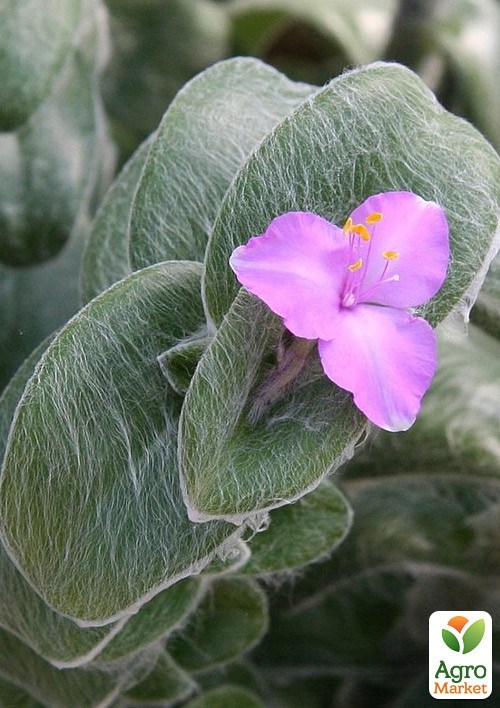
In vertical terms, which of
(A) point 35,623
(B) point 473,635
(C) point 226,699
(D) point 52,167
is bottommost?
(C) point 226,699

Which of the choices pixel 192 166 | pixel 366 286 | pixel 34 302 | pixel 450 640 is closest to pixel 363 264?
pixel 366 286

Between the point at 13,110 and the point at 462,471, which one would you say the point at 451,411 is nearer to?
the point at 462,471

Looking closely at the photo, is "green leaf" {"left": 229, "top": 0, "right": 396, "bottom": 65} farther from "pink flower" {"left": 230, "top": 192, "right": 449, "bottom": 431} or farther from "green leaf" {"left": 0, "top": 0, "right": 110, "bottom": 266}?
"pink flower" {"left": 230, "top": 192, "right": 449, "bottom": 431}

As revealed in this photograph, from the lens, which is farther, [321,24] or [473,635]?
[321,24]

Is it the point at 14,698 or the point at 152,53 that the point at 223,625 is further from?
the point at 152,53

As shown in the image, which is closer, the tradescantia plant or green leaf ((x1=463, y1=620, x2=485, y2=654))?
the tradescantia plant

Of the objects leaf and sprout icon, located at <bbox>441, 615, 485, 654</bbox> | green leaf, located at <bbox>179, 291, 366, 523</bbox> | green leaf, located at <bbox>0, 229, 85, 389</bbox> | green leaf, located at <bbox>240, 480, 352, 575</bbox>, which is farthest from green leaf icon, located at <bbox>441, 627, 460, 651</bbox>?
green leaf, located at <bbox>0, 229, 85, 389</bbox>

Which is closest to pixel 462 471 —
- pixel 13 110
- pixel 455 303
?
pixel 455 303
